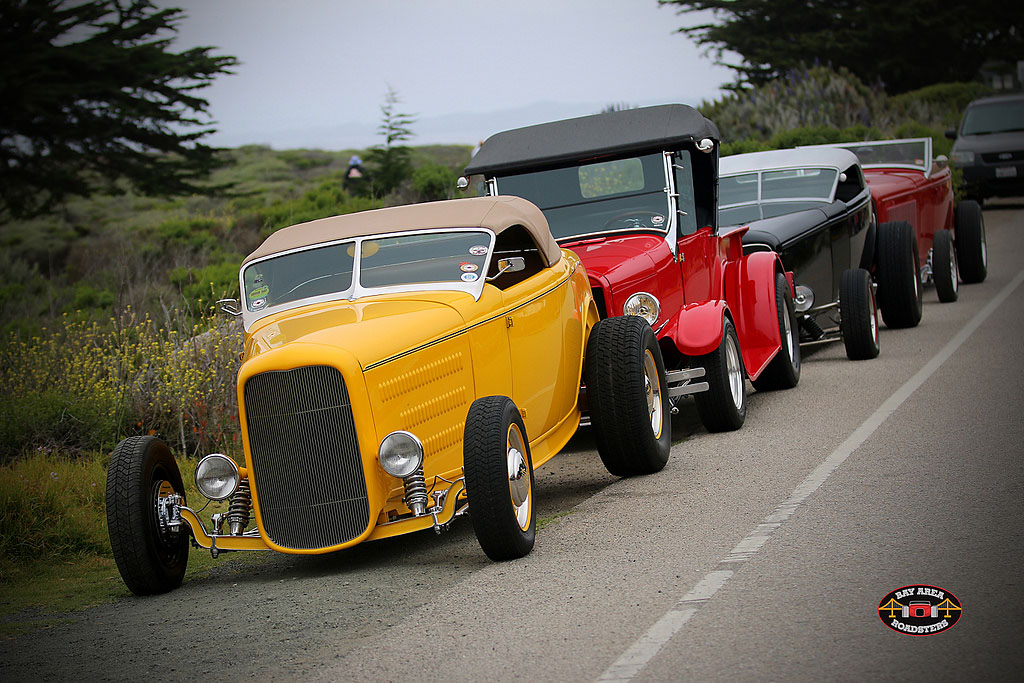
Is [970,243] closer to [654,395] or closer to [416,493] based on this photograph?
[654,395]

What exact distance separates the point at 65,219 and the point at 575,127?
33000mm

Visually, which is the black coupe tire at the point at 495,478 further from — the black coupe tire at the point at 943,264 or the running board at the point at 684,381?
the black coupe tire at the point at 943,264

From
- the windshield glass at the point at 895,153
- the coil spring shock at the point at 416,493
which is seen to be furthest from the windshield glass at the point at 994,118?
the coil spring shock at the point at 416,493

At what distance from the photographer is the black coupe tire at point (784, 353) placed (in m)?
9.80

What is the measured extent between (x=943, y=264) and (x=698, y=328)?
6.75 metres

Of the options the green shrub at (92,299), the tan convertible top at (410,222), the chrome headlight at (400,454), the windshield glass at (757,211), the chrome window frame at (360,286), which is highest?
the tan convertible top at (410,222)

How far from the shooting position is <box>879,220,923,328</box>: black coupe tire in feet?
39.9

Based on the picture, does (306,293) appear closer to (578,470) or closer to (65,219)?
(578,470)

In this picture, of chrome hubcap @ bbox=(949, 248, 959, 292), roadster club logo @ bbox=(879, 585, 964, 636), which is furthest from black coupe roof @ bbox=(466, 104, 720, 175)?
roadster club logo @ bbox=(879, 585, 964, 636)

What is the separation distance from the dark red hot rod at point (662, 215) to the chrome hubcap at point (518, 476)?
2883 millimetres

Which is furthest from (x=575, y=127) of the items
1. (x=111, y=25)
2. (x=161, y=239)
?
(x=111, y=25)

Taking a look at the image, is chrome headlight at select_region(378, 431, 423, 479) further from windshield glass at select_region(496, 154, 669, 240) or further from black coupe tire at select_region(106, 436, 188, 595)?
windshield glass at select_region(496, 154, 669, 240)

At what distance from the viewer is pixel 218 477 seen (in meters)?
5.91

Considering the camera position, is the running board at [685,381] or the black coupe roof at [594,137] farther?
the black coupe roof at [594,137]
